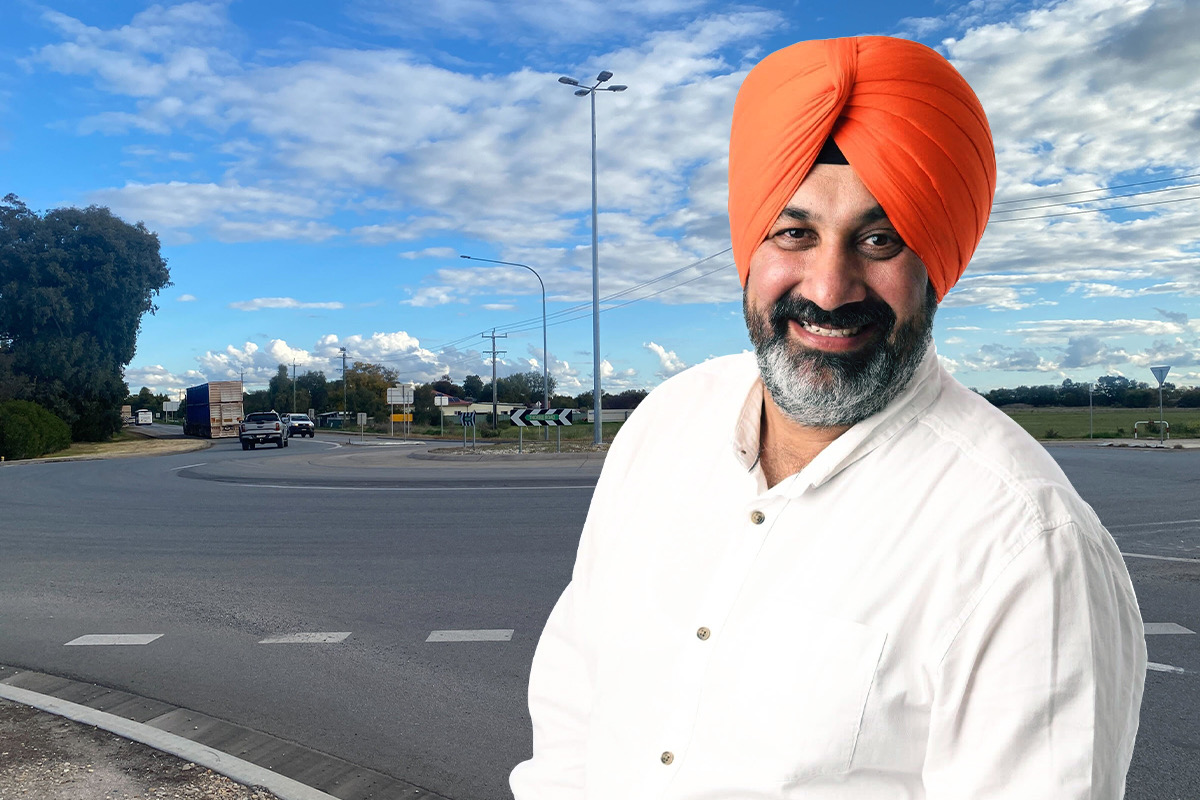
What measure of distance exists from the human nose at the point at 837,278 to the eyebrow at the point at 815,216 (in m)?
0.06

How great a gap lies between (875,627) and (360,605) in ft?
22.0

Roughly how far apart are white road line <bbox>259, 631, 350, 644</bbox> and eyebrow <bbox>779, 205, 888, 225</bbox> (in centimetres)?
554

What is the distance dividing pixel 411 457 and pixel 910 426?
29.9 meters

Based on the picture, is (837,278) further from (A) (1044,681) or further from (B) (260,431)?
(B) (260,431)

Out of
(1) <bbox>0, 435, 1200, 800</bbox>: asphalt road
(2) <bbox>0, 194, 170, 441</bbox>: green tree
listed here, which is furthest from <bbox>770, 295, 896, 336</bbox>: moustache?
(2) <bbox>0, 194, 170, 441</bbox>: green tree

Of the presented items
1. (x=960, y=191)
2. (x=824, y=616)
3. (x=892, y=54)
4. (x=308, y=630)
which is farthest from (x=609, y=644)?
(x=308, y=630)

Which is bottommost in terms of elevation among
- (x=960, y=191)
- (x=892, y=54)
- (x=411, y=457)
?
(x=411, y=457)

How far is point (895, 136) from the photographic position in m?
1.59

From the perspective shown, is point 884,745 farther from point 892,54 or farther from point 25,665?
point 25,665

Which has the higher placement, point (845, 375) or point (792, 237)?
point (792, 237)

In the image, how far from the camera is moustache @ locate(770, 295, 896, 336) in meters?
1.63

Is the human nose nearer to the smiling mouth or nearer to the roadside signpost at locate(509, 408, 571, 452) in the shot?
the smiling mouth

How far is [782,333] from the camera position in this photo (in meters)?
1.74

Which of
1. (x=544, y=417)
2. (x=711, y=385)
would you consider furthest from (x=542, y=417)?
(x=711, y=385)
